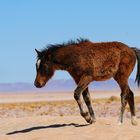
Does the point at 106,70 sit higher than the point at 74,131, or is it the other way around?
the point at 106,70

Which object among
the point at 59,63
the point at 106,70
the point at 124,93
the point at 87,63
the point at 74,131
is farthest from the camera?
the point at 124,93

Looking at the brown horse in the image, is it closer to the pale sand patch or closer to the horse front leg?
the horse front leg

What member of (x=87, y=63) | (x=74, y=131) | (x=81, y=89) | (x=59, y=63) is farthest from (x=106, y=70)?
(x=74, y=131)

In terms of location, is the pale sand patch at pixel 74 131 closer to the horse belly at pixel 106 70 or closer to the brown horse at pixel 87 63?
the brown horse at pixel 87 63

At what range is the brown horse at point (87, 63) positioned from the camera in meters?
16.4

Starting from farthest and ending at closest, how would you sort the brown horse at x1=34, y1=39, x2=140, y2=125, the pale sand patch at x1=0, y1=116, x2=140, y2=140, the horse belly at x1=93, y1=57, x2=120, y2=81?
the horse belly at x1=93, y1=57, x2=120, y2=81, the brown horse at x1=34, y1=39, x2=140, y2=125, the pale sand patch at x1=0, y1=116, x2=140, y2=140

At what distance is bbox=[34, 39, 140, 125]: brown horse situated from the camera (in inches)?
647

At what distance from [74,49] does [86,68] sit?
0.85 metres

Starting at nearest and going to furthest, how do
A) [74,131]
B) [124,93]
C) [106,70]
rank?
[74,131] → [106,70] → [124,93]

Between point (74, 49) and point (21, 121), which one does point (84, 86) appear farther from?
point (21, 121)

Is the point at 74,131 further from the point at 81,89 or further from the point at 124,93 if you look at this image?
the point at 124,93

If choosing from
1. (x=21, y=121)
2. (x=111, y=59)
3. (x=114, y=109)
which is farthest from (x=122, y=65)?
→ (x=114, y=109)

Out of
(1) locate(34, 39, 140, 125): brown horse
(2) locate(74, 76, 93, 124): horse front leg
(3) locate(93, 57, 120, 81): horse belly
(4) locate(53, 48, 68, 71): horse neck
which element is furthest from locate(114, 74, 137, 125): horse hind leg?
(4) locate(53, 48, 68, 71): horse neck

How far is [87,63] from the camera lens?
16.5 m
